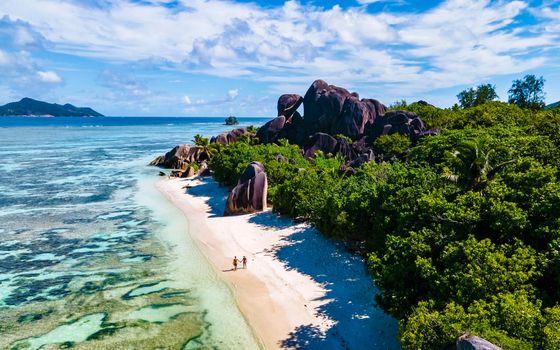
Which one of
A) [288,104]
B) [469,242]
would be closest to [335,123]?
[288,104]

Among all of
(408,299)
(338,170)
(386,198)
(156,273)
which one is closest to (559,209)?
(408,299)

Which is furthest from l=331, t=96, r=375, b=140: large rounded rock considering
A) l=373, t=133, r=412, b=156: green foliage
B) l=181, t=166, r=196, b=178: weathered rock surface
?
l=181, t=166, r=196, b=178: weathered rock surface

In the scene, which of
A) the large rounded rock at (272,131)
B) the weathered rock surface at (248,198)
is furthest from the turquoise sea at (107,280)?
the large rounded rock at (272,131)

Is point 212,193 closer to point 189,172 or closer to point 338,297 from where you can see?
point 189,172

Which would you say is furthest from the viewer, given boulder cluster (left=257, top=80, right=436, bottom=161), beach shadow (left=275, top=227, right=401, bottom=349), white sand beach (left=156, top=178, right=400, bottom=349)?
boulder cluster (left=257, top=80, right=436, bottom=161)

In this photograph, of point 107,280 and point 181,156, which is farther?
point 181,156

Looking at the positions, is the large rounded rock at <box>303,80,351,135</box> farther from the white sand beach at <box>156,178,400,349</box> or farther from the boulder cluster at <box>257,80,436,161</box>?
the white sand beach at <box>156,178,400,349</box>
